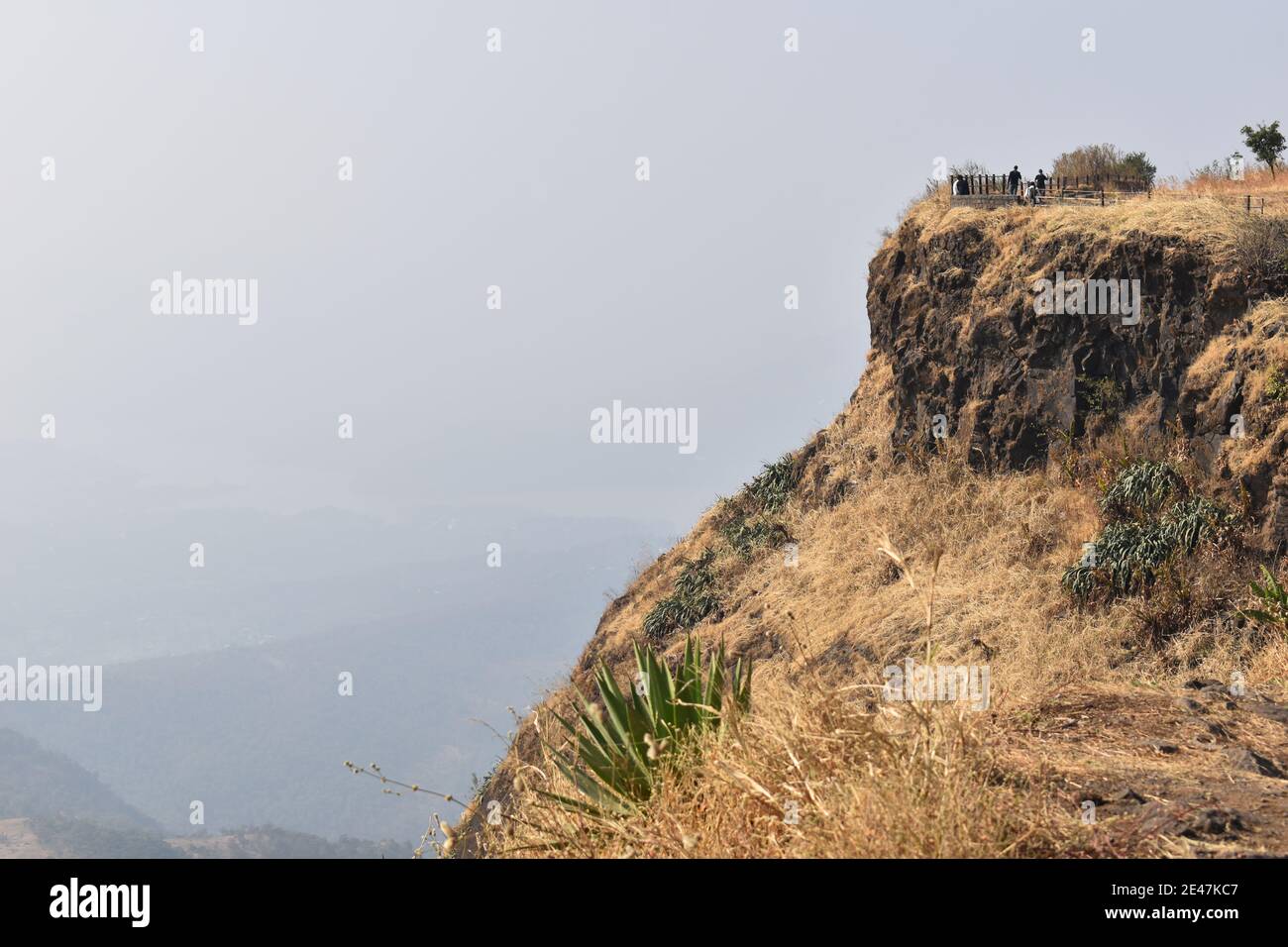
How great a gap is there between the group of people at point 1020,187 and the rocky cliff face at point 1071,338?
77cm

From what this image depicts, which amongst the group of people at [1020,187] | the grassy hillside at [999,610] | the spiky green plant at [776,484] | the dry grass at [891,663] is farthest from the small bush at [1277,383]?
the spiky green plant at [776,484]

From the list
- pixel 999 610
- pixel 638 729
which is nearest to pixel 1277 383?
pixel 999 610

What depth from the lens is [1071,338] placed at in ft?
59.5

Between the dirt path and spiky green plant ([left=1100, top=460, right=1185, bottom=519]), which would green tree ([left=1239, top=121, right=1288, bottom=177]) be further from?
the dirt path

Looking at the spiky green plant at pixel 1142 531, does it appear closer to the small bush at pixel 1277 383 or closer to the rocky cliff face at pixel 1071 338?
the rocky cliff face at pixel 1071 338

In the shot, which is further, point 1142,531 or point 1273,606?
point 1142,531

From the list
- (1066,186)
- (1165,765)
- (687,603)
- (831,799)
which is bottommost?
(687,603)

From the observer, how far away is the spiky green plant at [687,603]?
864 inches

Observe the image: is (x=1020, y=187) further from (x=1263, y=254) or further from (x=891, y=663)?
(x=891, y=663)

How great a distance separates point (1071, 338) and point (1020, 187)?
4.58 m

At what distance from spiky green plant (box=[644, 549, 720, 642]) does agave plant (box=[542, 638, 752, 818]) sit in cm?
1543

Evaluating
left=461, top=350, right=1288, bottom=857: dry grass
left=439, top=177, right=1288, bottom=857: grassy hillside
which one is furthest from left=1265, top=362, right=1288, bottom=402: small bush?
left=461, top=350, right=1288, bottom=857: dry grass

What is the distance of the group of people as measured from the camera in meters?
20.8
